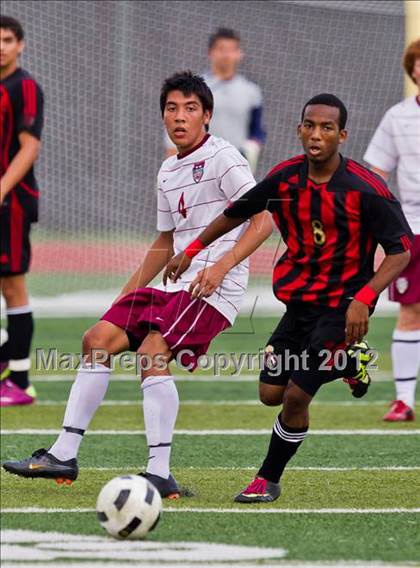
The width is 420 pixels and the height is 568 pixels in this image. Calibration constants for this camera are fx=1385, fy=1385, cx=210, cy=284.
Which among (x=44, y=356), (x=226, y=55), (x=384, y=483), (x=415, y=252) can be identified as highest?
(x=226, y=55)

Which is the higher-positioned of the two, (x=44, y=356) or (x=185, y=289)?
(x=185, y=289)

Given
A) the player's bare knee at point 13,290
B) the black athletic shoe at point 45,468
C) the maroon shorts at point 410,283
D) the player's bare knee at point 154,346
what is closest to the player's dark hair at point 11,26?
the player's bare knee at point 13,290

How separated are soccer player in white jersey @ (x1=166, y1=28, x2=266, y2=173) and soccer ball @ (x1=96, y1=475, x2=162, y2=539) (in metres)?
7.08

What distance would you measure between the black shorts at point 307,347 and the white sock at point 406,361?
9.21 feet

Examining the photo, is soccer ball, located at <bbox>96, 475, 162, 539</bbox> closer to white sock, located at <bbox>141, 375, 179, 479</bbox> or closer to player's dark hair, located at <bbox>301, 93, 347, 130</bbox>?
white sock, located at <bbox>141, 375, 179, 479</bbox>

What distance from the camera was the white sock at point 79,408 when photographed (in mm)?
5793

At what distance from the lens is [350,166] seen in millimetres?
5648

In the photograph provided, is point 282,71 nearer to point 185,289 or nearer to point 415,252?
point 415,252

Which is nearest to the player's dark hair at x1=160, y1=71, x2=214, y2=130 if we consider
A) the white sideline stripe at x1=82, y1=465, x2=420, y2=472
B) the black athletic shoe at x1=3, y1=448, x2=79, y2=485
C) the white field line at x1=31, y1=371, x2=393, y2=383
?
the black athletic shoe at x1=3, y1=448, x2=79, y2=485

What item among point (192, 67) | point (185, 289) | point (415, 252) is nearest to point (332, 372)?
point (185, 289)

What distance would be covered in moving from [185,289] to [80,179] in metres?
8.94

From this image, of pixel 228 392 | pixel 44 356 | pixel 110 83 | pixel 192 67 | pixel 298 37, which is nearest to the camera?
pixel 228 392

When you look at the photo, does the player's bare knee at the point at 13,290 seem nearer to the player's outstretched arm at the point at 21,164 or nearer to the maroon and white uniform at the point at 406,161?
the player's outstretched arm at the point at 21,164

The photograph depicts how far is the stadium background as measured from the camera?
12.8 meters
